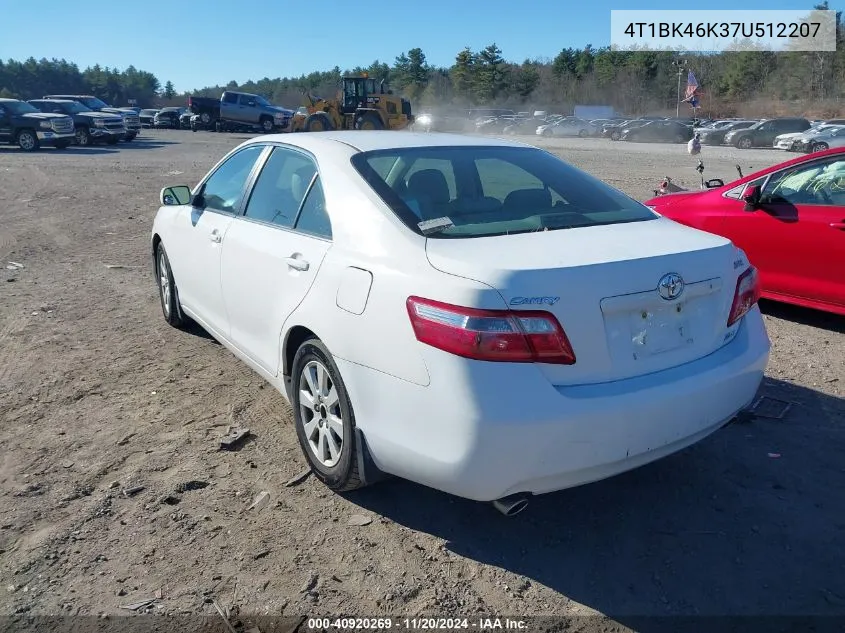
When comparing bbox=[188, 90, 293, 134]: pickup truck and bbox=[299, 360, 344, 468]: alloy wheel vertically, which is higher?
bbox=[188, 90, 293, 134]: pickup truck

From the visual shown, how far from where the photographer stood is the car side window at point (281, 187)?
390cm

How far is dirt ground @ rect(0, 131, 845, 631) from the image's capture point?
2795 millimetres

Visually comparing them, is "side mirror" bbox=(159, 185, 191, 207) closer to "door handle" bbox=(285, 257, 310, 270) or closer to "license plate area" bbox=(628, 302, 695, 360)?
"door handle" bbox=(285, 257, 310, 270)

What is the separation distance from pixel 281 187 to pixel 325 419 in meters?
1.43

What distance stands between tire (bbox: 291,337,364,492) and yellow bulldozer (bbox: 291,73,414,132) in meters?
28.9

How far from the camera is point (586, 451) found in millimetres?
2713

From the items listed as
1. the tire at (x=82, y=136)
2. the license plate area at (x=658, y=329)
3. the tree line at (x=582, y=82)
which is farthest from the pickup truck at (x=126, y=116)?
the license plate area at (x=658, y=329)

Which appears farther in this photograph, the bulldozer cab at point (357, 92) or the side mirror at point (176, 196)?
the bulldozer cab at point (357, 92)

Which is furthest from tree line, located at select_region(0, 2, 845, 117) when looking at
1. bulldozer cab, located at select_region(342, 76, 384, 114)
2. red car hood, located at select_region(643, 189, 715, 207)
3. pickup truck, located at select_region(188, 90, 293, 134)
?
red car hood, located at select_region(643, 189, 715, 207)

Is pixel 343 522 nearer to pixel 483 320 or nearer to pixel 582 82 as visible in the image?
pixel 483 320

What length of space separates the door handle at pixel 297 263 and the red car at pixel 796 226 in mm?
4104

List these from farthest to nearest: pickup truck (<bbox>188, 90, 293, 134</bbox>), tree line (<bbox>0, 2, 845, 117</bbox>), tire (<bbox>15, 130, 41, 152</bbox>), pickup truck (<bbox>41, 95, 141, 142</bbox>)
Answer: tree line (<bbox>0, 2, 845, 117</bbox>) → pickup truck (<bbox>188, 90, 293, 134</bbox>) → pickup truck (<bbox>41, 95, 141, 142</bbox>) → tire (<bbox>15, 130, 41, 152</bbox>)

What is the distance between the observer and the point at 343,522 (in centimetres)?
329

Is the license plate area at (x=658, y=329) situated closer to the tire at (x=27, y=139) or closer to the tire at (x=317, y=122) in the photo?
the tire at (x=317, y=122)
